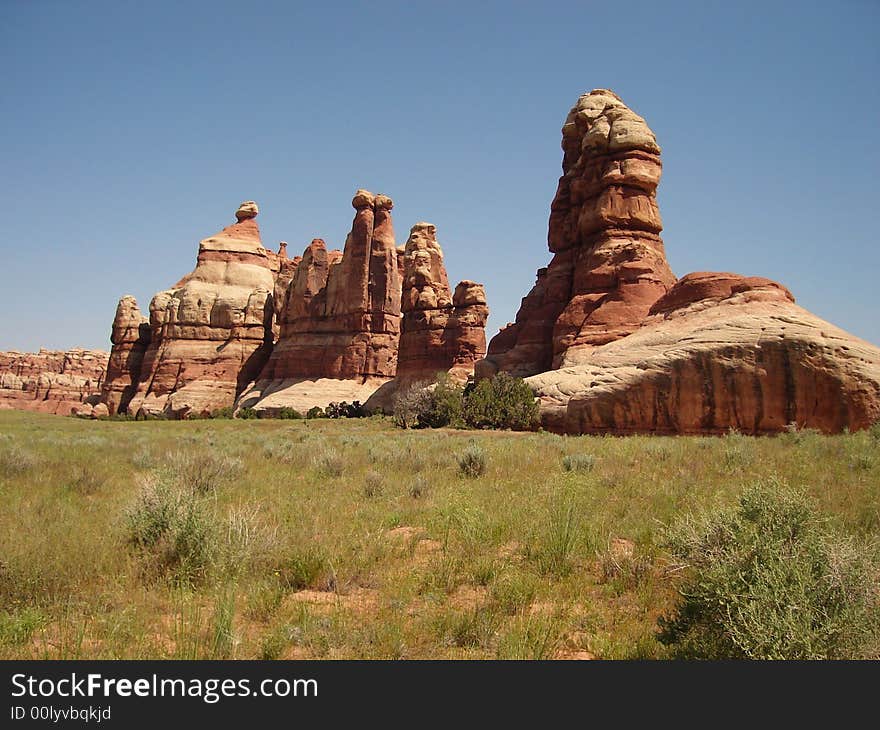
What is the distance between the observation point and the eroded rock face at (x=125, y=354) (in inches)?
2795

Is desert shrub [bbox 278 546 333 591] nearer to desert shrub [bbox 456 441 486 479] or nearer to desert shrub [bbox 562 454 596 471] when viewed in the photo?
desert shrub [bbox 456 441 486 479]

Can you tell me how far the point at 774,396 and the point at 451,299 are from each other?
1488 inches

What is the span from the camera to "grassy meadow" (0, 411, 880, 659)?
3.97m

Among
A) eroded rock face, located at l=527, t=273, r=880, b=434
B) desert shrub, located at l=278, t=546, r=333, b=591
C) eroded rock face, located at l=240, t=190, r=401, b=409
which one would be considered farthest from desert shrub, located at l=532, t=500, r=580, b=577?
eroded rock face, located at l=240, t=190, r=401, b=409

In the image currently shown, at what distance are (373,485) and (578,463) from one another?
4527mm

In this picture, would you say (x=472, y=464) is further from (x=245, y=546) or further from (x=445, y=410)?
(x=445, y=410)

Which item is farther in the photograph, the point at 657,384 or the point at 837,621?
the point at 657,384

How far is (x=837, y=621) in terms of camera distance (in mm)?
3336

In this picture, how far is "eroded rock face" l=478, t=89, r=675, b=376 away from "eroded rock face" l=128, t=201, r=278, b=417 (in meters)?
39.7

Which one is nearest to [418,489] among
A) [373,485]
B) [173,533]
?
[373,485]

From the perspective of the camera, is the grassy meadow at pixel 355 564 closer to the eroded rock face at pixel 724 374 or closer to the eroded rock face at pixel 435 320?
the eroded rock face at pixel 724 374

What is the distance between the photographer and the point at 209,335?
224ft
